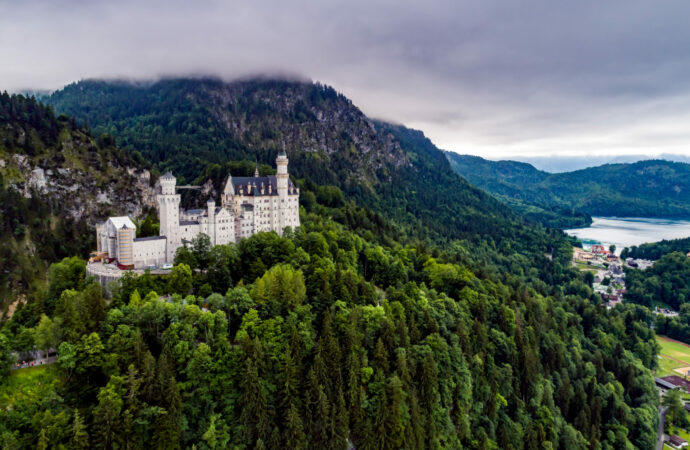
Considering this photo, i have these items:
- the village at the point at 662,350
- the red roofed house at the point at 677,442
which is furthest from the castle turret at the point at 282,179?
the red roofed house at the point at 677,442

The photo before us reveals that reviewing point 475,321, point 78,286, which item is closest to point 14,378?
point 78,286

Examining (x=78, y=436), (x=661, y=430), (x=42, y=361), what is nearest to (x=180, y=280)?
(x=42, y=361)

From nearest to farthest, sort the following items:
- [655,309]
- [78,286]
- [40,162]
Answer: [78,286]
[40,162]
[655,309]

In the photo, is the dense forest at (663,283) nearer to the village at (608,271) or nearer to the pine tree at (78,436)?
the village at (608,271)

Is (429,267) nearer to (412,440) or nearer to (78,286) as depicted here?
(412,440)

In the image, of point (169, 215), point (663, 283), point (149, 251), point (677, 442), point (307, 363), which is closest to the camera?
point (307, 363)

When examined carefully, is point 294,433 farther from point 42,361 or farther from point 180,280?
point 42,361
